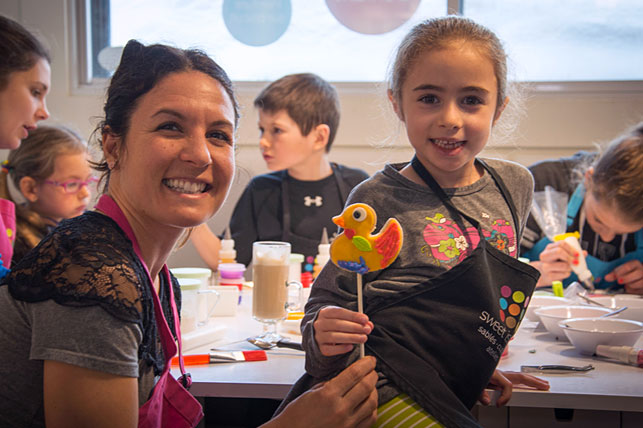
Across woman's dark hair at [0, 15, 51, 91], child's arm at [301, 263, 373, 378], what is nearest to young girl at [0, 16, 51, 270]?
woman's dark hair at [0, 15, 51, 91]

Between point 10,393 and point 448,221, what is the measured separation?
96cm

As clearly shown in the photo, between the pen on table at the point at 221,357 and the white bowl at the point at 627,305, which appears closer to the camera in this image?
the pen on table at the point at 221,357

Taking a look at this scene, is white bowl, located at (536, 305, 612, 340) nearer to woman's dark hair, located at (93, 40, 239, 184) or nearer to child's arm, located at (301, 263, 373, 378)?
child's arm, located at (301, 263, 373, 378)

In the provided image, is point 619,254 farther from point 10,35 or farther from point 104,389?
point 10,35

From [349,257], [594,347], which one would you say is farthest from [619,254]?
[349,257]

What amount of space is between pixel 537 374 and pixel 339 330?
0.58m

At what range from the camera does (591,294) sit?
7.48 ft

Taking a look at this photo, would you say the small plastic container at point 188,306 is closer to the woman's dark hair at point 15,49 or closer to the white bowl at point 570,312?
the white bowl at point 570,312

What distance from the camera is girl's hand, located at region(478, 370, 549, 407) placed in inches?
51.1

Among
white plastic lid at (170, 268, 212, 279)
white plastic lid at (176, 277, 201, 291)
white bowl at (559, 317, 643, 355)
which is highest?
white plastic lid at (176, 277, 201, 291)

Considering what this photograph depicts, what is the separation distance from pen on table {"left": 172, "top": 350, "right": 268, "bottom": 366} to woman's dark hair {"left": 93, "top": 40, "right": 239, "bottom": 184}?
587 millimetres

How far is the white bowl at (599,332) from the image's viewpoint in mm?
1547

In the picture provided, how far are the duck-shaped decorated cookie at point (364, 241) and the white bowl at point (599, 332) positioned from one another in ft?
2.40

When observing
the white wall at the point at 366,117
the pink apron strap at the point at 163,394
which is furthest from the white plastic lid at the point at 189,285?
the white wall at the point at 366,117
